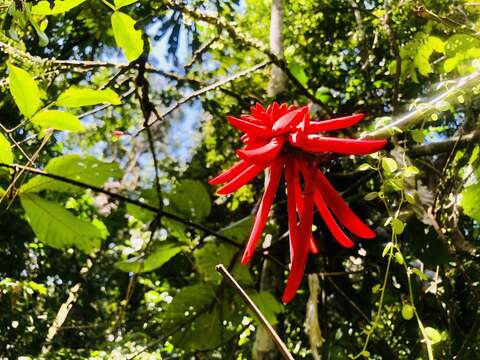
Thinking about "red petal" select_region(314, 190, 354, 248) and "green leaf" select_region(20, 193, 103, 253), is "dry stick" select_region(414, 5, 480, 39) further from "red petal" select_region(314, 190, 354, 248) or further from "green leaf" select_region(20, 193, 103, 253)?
"green leaf" select_region(20, 193, 103, 253)

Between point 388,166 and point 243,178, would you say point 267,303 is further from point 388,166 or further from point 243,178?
point 243,178

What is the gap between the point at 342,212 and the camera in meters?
0.58

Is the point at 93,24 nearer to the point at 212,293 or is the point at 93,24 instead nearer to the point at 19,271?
the point at 212,293

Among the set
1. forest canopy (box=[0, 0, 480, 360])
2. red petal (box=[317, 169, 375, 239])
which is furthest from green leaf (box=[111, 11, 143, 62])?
red petal (box=[317, 169, 375, 239])

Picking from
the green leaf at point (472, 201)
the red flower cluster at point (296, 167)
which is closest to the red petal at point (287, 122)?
the red flower cluster at point (296, 167)

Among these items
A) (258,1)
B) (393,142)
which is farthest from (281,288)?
(258,1)

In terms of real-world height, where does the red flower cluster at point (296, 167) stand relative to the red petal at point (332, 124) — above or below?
below

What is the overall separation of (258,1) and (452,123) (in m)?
1.15

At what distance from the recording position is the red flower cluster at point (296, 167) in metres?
0.56

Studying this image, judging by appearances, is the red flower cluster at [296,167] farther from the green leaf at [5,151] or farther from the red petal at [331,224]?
the green leaf at [5,151]

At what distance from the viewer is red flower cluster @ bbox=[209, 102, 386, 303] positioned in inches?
21.9

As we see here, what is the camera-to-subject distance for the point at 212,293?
153 centimetres

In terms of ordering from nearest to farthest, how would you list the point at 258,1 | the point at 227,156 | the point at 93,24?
the point at 93,24 < the point at 227,156 < the point at 258,1

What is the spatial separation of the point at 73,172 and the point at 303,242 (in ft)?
2.82
